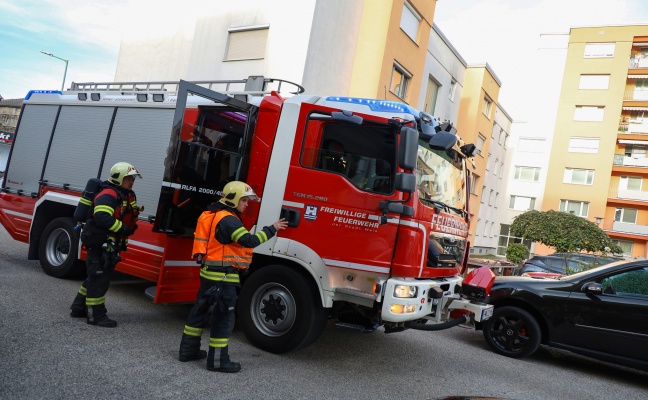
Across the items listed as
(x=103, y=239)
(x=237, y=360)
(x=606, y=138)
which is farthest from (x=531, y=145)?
(x=103, y=239)

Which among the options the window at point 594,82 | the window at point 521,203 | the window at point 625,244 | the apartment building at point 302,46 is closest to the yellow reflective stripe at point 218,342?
the apartment building at point 302,46

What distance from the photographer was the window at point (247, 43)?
14.3 meters

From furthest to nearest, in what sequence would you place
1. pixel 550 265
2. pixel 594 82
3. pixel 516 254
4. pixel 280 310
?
1. pixel 594 82
2. pixel 516 254
3. pixel 550 265
4. pixel 280 310

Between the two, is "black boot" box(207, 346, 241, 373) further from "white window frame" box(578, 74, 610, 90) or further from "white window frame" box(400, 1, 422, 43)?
"white window frame" box(578, 74, 610, 90)

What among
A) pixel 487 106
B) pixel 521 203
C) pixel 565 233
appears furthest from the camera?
pixel 521 203

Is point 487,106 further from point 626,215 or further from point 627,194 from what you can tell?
point 626,215

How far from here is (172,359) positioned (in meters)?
4.70

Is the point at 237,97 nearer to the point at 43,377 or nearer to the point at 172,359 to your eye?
the point at 172,359

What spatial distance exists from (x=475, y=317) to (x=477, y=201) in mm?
26287

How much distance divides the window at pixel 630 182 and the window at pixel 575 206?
328 centimetres

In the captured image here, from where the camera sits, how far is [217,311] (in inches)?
177

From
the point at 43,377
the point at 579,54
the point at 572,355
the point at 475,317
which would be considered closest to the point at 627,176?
the point at 579,54

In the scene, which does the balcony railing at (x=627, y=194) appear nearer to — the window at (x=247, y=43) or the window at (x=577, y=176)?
the window at (x=577, y=176)

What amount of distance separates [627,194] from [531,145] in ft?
26.1
